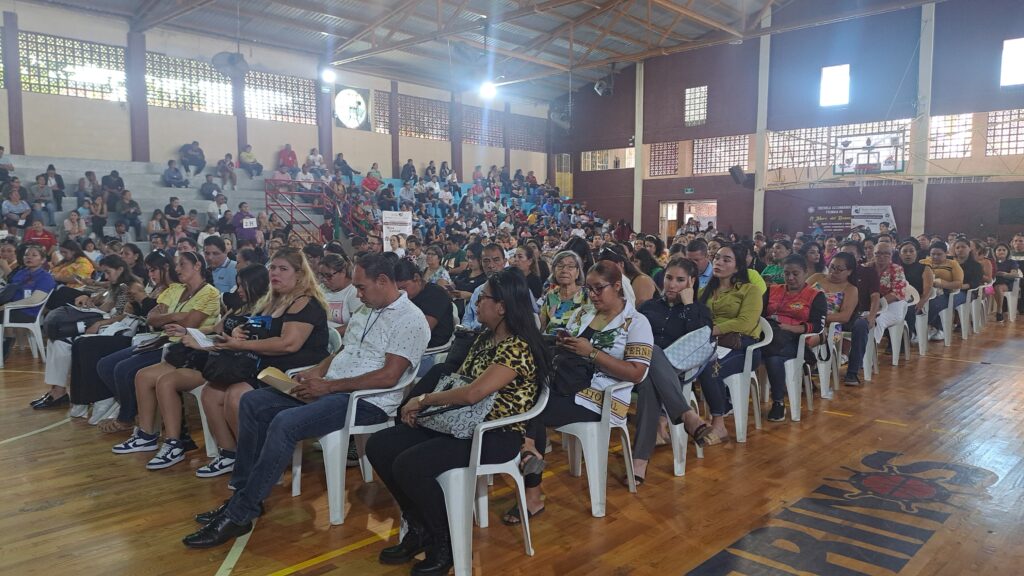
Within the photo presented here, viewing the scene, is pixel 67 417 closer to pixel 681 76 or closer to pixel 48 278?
pixel 48 278

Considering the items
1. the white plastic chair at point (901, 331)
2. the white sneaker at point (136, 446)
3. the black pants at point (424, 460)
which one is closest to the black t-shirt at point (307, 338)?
the black pants at point (424, 460)

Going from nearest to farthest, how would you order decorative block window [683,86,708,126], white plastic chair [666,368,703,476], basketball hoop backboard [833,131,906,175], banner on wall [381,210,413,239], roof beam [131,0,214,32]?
white plastic chair [666,368,703,476] → banner on wall [381,210,413,239] → roof beam [131,0,214,32] → basketball hoop backboard [833,131,906,175] → decorative block window [683,86,708,126]

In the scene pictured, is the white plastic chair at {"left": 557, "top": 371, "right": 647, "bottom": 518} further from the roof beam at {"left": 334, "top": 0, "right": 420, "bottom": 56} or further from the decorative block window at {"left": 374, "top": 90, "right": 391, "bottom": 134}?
the decorative block window at {"left": 374, "top": 90, "right": 391, "bottom": 134}

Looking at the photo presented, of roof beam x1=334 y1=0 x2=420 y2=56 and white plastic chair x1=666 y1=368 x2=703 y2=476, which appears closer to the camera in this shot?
white plastic chair x1=666 y1=368 x2=703 y2=476

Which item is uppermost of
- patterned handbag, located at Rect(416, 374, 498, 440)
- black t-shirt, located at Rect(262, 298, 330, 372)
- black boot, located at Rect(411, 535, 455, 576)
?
black t-shirt, located at Rect(262, 298, 330, 372)

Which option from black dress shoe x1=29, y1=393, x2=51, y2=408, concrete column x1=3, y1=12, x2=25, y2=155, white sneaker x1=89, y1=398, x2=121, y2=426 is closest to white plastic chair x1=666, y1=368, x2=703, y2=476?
white sneaker x1=89, y1=398, x2=121, y2=426

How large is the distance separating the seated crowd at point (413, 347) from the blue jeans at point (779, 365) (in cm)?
1

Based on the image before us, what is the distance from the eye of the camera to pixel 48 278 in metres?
6.25

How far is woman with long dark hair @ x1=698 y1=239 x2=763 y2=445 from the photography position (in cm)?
396

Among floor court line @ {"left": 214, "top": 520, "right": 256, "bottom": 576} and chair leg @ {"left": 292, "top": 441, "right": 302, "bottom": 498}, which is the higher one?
chair leg @ {"left": 292, "top": 441, "right": 302, "bottom": 498}

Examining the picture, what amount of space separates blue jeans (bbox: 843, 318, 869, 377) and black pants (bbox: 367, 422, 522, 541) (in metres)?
4.00

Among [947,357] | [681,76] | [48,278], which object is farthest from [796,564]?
[681,76]

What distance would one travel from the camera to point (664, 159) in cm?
1970

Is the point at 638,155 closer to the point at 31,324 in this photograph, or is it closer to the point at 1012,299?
the point at 1012,299
